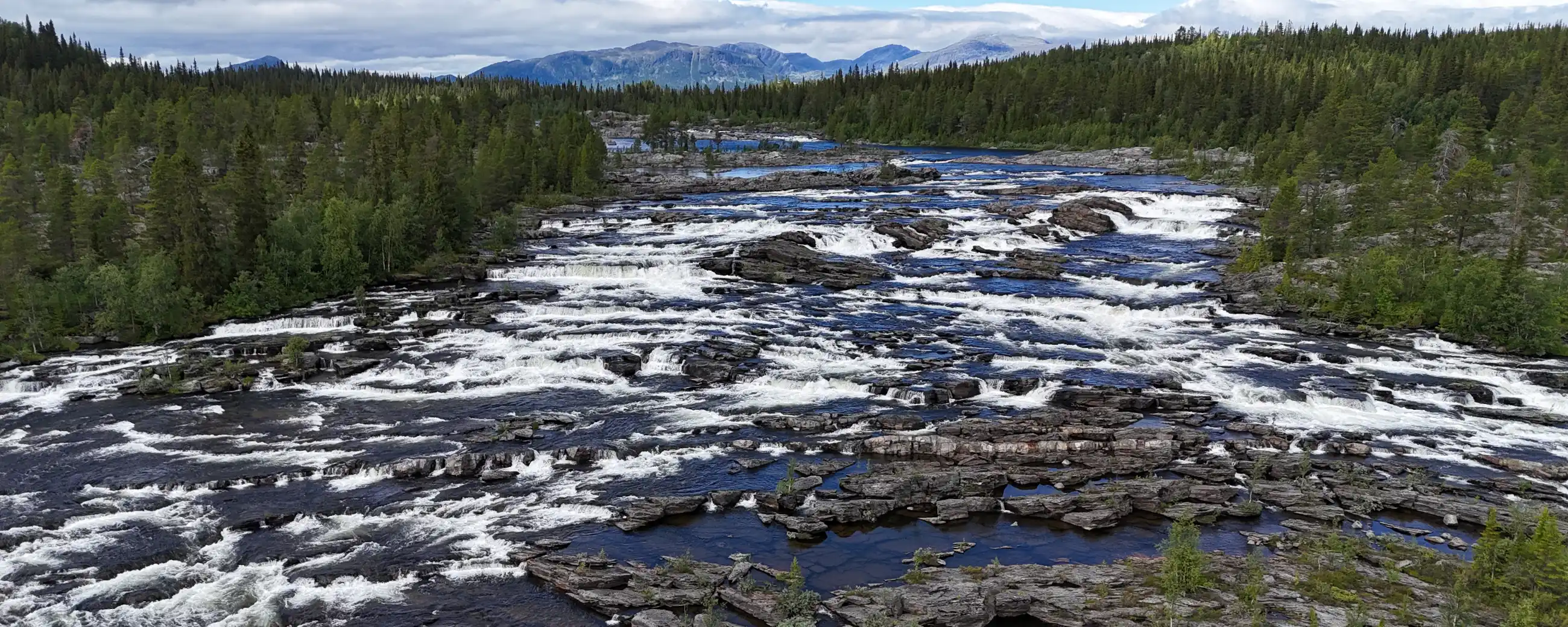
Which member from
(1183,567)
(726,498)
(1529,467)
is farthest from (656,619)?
(1529,467)

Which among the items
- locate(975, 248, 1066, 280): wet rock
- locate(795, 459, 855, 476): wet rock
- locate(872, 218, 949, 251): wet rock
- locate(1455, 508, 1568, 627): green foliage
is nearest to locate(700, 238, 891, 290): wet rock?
locate(872, 218, 949, 251): wet rock

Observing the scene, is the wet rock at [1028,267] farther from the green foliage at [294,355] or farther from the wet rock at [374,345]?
the green foliage at [294,355]

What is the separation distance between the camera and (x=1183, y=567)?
82.2ft

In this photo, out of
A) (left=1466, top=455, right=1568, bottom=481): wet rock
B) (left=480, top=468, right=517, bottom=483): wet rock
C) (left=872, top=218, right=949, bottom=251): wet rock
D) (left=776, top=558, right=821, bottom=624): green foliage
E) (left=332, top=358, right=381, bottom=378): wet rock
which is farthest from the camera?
(left=872, top=218, right=949, bottom=251): wet rock

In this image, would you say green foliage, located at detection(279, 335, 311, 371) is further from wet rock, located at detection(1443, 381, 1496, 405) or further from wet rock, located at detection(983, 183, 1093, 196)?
wet rock, located at detection(983, 183, 1093, 196)

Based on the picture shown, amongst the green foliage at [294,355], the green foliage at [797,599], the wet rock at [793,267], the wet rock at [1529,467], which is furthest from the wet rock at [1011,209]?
the green foliage at [797,599]

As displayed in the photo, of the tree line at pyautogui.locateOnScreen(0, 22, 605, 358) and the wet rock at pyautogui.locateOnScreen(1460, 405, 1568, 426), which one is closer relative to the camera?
the wet rock at pyautogui.locateOnScreen(1460, 405, 1568, 426)

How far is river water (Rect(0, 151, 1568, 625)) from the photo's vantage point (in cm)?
2739

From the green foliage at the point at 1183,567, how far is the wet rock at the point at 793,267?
4043cm

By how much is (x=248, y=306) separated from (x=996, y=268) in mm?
49615

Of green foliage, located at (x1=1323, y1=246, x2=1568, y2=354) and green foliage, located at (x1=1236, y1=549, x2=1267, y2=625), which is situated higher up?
green foliage, located at (x1=1323, y1=246, x2=1568, y2=354)

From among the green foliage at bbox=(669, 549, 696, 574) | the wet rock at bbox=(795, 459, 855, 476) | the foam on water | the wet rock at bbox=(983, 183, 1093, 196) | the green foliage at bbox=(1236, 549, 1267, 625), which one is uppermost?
the wet rock at bbox=(983, 183, 1093, 196)

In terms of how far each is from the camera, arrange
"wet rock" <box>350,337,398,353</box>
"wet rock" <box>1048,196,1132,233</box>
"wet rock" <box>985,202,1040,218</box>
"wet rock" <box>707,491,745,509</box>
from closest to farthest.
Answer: "wet rock" <box>707,491,745,509</box> → "wet rock" <box>350,337,398,353</box> → "wet rock" <box>1048,196,1132,233</box> → "wet rock" <box>985,202,1040,218</box>

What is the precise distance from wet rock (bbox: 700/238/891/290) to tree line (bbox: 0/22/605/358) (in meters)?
21.9
